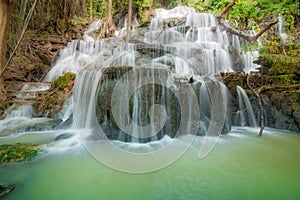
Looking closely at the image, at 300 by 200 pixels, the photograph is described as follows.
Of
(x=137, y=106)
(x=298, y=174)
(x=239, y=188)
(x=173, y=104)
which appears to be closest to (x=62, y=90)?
(x=137, y=106)

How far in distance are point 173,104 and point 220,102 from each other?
5.51ft

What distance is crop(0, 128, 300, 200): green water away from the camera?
8.29 feet

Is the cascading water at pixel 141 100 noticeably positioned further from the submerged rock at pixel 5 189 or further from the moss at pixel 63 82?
the submerged rock at pixel 5 189

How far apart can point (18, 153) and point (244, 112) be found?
6.54 m

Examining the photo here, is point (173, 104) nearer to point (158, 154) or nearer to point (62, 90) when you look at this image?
point (158, 154)

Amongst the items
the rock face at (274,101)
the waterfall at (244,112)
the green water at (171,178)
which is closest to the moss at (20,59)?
the green water at (171,178)

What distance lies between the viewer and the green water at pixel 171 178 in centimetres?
253

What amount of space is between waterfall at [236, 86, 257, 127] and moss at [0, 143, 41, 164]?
20.0ft

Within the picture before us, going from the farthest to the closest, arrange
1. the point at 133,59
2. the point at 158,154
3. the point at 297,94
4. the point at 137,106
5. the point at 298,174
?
the point at 133,59 → the point at 297,94 → the point at 137,106 → the point at 158,154 → the point at 298,174

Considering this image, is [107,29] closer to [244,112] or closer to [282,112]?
[244,112]

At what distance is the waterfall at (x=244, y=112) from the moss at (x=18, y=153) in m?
6.10

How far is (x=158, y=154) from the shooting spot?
3879 millimetres

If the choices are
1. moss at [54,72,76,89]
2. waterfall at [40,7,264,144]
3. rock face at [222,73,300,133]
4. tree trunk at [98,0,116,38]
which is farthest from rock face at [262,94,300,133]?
tree trunk at [98,0,116,38]

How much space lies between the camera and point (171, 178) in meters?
2.97
